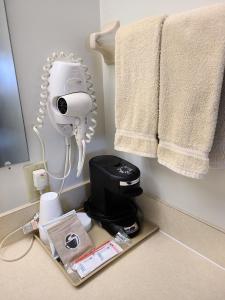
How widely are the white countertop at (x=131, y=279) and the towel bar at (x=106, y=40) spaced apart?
80 cm

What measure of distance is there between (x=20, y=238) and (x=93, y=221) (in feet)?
1.01

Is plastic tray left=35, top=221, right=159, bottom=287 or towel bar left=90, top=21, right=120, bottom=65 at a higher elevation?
towel bar left=90, top=21, right=120, bottom=65

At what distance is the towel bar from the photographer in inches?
31.6

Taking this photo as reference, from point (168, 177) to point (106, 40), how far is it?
23.2 inches

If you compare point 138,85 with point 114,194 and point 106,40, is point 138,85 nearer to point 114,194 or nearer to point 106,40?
point 106,40

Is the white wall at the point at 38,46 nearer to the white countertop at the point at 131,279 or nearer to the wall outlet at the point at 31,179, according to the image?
the wall outlet at the point at 31,179

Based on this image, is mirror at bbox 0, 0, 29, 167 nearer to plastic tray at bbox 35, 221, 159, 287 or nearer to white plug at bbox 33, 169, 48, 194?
white plug at bbox 33, 169, 48, 194

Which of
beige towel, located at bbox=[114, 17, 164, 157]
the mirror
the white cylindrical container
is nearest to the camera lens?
beige towel, located at bbox=[114, 17, 164, 157]

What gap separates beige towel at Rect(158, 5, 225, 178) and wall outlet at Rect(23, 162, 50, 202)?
0.52m

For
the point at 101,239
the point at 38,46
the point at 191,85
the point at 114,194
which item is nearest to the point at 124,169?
the point at 114,194

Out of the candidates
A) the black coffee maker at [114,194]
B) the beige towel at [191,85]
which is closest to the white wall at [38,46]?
the black coffee maker at [114,194]

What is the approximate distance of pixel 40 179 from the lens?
867 millimetres

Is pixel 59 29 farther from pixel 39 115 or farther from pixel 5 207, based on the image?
pixel 5 207

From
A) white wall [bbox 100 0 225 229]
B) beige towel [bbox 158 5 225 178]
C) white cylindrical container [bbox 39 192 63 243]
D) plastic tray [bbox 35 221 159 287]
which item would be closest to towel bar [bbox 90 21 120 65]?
white wall [bbox 100 0 225 229]
